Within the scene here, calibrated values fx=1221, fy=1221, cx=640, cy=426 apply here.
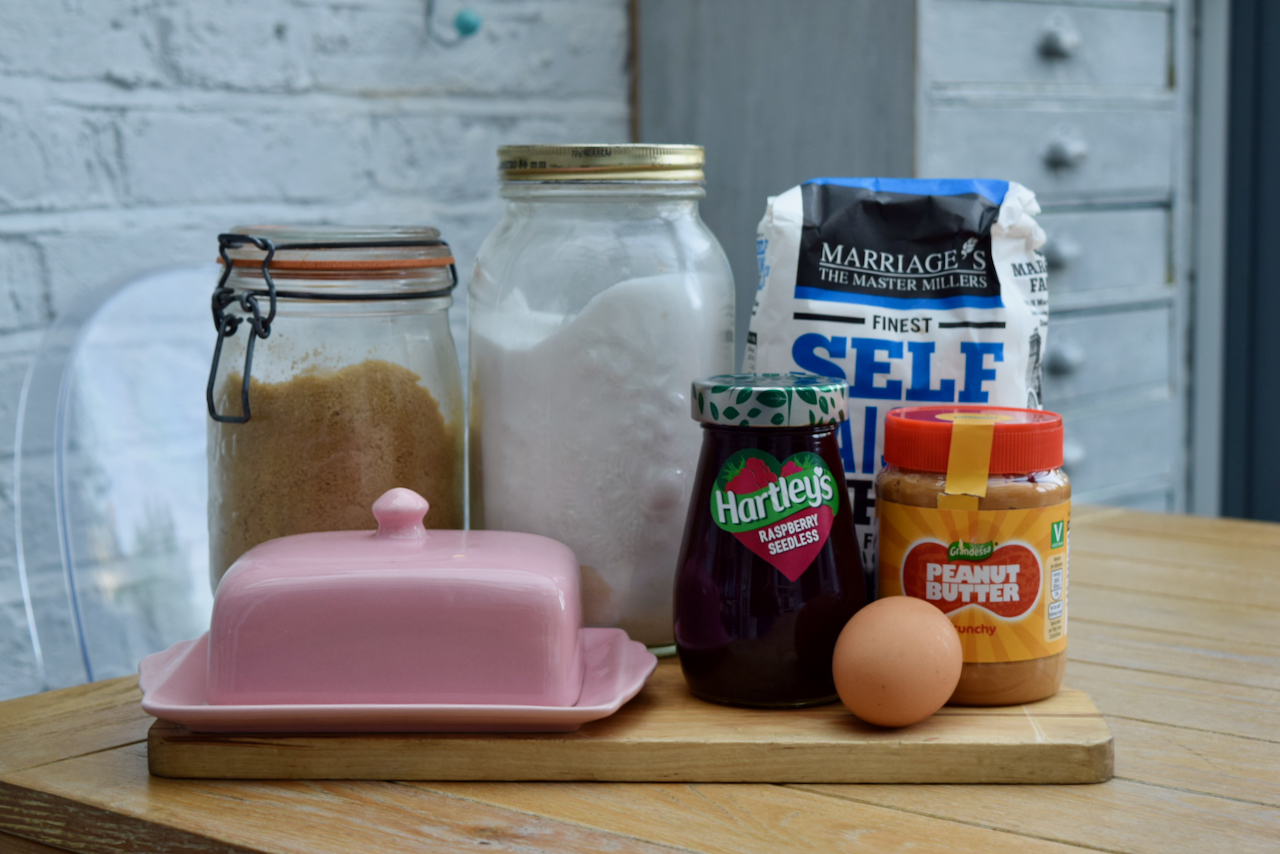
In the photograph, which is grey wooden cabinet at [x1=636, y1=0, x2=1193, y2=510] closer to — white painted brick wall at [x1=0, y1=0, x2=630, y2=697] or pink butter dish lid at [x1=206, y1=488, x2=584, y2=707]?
white painted brick wall at [x1=0, y1=0, x2=630, y2=697]

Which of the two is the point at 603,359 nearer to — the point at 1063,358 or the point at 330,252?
the point at 330,252

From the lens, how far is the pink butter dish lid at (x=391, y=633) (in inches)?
21.2

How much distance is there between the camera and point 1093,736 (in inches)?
21.4

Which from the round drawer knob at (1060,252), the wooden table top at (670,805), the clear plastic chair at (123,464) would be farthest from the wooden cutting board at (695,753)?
the round drawer knob at (1060,252)

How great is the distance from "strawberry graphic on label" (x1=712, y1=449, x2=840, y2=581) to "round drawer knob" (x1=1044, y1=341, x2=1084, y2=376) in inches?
47.9

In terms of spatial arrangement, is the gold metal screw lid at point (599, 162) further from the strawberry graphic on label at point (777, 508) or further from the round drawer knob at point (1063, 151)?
the round drawer knob at point (1063, 151)

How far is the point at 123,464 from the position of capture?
1.02m

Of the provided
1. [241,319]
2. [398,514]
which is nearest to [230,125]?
[241,319]

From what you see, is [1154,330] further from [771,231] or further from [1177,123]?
[771,231]

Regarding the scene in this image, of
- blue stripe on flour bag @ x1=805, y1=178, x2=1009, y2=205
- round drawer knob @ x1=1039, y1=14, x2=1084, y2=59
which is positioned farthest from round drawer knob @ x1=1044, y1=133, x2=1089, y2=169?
blue stripe on flour bag @ x1=805, y1=178, x2=1009, y2=205

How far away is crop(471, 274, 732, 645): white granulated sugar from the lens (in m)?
0.65

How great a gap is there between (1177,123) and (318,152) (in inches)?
49.4

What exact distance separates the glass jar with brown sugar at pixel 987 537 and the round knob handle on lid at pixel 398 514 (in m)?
0.23

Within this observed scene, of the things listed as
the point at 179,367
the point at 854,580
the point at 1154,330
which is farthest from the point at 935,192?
the point at 1154,330
